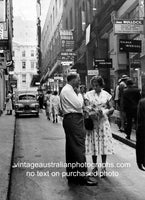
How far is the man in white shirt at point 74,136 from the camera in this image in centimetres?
593

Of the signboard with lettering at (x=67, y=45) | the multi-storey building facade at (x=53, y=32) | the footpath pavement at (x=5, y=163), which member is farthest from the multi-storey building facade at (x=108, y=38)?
the multi-storey building facade at (x=53, y=32)

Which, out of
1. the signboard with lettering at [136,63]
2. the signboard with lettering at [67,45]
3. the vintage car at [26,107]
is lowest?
the vintage car at [26,107]

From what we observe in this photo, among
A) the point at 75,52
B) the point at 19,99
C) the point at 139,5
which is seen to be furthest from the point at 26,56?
the point at 139,5

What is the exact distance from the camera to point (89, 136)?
6.51 metres

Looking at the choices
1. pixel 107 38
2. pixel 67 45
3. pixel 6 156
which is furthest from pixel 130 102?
pixel 67 45

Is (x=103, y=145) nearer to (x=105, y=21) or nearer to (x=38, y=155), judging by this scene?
(x=38, y=155)

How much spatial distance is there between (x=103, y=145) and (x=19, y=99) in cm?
1907

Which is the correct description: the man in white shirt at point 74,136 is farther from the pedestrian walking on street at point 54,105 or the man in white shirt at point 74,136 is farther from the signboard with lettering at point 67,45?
the signboard with lettering at point 67,45

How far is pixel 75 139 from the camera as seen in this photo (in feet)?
19.6

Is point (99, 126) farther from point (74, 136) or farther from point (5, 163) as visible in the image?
point (5, 163)

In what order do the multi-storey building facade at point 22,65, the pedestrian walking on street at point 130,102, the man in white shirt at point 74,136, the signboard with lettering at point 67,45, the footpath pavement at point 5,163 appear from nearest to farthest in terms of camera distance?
1. the footpath pavement at point 5,163
2. the man in white shirt at point 74,136
3. the pedestrian walking on street at point 130,102
4. the signboard with lettering at point 67,45
5. the multi-storey building facade at point 22,65

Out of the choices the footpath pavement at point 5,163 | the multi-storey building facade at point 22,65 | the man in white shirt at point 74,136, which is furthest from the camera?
the multi-storey building facade at point 22,65

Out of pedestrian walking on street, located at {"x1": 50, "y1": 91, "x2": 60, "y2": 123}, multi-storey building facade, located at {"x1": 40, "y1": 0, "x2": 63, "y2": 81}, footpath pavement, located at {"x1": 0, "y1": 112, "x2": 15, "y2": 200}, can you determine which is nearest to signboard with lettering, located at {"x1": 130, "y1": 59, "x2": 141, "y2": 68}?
pedestrian walking on street, located at {"x1": 50, "y1": 91, "x2": 60, "y2": 123}

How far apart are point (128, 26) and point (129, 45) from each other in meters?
0.68
